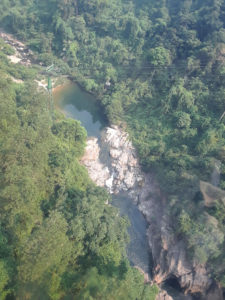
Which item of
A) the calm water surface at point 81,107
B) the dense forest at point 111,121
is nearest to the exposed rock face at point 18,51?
the dense forest at point 111,121

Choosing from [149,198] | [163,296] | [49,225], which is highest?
[49,225]

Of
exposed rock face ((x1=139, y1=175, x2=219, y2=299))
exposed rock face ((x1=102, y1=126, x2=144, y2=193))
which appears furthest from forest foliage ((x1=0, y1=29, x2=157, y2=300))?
exposed rock face ((x1=102, y1=126, x2=144, y2=193))

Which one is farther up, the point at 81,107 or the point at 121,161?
the point at 81,107

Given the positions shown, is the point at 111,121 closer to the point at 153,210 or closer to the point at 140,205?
the point at 140,205

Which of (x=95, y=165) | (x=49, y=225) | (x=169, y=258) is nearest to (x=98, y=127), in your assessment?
(x=95, y=165)

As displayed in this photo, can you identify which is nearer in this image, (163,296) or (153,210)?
(163,296)

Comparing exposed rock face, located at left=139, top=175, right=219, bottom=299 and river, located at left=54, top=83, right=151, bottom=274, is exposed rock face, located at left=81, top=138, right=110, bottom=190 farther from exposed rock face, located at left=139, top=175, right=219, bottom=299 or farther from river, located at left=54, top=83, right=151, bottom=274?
exposed rock face, located at left=139, top=175, right=219, bottom=299
